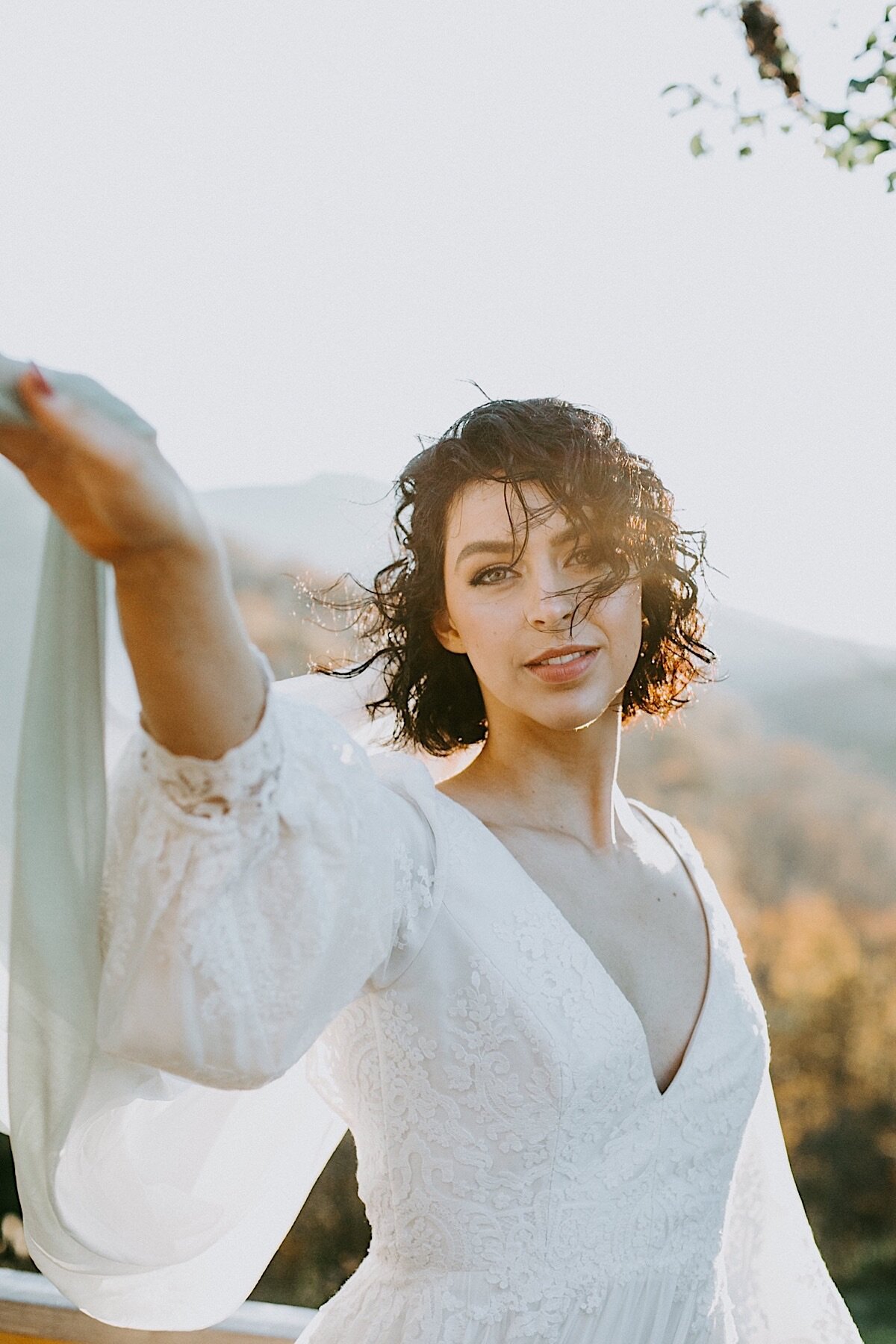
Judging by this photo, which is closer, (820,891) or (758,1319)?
(758,1319)

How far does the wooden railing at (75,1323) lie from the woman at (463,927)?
366mm

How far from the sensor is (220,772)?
896 millimetres

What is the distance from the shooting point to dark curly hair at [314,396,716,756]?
1472mm

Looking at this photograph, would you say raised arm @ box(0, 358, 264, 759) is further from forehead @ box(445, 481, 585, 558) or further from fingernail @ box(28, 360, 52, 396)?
forehead @ box(445, 481, 585, 558)

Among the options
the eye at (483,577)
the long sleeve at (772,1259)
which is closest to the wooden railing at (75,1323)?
the long sleeve at (772,1259)

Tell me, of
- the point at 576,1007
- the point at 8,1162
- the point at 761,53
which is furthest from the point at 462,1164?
the point at 8,1162

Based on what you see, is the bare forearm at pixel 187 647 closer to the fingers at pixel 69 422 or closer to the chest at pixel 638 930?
the fingers at pixel 69 422

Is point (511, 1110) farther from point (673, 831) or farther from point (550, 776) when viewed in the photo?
point (673, 831)

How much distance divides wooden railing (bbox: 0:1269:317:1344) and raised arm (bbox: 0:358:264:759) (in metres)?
1.28

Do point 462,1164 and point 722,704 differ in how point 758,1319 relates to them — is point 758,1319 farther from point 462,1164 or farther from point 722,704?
point 722,704

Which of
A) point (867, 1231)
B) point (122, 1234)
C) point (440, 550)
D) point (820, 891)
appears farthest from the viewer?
point (820, 891)

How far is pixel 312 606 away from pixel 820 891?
3167 mm

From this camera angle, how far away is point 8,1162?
3.41 meters

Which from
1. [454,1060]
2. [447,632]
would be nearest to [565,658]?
[447,632]
